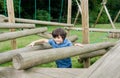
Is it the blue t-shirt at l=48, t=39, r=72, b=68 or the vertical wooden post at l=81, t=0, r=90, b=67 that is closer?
the blue t-shirt at l=48, t=39, r=72, b=68

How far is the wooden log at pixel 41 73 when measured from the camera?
9.02ft

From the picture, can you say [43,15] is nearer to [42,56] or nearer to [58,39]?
[58,39]

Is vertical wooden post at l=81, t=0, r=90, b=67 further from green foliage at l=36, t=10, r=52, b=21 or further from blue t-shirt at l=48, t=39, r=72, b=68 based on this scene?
green foliage at l=36, t=10, r=52, b=21

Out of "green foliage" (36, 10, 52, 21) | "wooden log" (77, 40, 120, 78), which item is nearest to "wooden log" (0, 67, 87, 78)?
"wooden log" (77, 40, 120, 78)

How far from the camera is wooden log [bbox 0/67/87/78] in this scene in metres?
2.75

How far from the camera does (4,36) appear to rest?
4961 mm

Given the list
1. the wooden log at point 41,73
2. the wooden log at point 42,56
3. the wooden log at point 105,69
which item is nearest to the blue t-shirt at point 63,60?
the wooden log at point 42,56

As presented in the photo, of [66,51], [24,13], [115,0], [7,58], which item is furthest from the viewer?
[115,0]

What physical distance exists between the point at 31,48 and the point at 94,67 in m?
2.25

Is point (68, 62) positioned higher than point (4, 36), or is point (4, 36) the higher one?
point (4, 36)

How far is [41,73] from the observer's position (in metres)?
2.79

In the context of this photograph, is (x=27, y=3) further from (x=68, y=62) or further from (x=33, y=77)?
(x=33, y=77)

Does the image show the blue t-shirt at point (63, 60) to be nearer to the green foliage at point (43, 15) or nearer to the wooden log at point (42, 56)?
the wooden log at point (42, 56)

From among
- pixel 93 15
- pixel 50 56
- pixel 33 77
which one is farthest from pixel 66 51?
pixel 93 15
